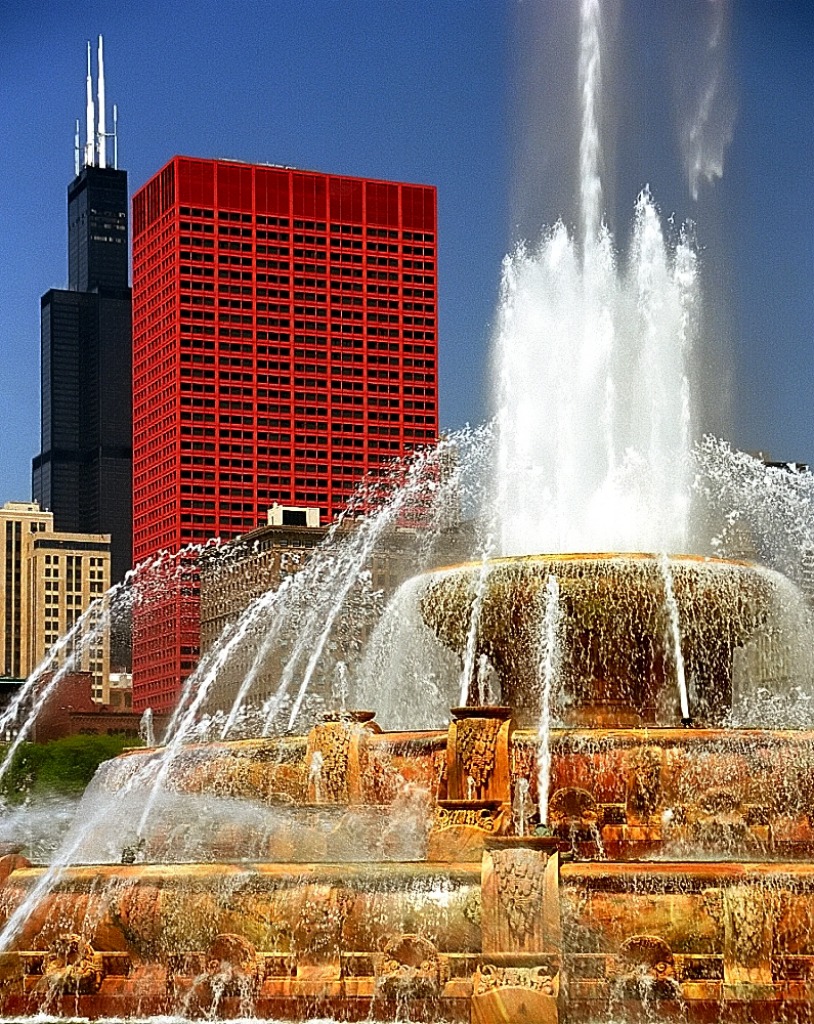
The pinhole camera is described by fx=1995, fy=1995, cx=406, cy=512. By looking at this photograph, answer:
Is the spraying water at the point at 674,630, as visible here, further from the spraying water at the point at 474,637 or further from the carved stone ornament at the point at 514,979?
the carved stone ornament at the point at 514,979

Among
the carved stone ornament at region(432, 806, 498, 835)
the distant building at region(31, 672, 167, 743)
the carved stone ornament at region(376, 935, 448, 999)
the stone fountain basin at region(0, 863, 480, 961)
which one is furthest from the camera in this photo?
the distant building at region(31, 672, 167, 743)

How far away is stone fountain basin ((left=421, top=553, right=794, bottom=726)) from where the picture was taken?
98.6ft

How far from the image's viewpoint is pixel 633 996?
1928cm

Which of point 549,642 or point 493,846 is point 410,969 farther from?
point 549,642

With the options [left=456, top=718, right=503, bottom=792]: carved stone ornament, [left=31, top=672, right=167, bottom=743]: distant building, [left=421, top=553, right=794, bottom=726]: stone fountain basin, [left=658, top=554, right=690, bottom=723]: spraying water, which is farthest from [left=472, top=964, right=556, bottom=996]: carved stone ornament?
[left=31, top=672, right=167, bottom=743]: distant building

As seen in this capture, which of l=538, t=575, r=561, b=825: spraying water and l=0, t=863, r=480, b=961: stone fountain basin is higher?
l=538, t=575, r=561, b=825: spraying water

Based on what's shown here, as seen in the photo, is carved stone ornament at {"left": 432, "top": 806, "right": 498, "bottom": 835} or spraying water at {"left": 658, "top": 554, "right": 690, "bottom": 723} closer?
carved stone ornament at {"left": 432, "top": 806, "right": 498, "bottom": 835}

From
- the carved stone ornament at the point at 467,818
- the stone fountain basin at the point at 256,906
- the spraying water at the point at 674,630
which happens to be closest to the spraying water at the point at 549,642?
the spraying water at the point at 674,630

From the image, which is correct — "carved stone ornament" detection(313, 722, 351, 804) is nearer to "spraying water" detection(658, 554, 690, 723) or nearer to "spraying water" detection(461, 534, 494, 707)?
"spraying water" detection(461, 534, 494, 707)

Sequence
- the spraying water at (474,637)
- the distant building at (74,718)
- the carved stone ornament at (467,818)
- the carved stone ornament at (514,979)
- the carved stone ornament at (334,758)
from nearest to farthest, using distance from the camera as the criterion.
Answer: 1. the carved stone ornament at (514,979)
2. the carved stone ornament at (467,818)
3. the carved stone ornament at (334,758)
4. the spraying water at (474,637)
5. the distant building at (74,718)

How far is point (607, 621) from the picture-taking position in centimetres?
3027

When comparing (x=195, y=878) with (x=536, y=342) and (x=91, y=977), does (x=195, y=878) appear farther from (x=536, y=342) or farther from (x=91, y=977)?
(x=536, y=342)

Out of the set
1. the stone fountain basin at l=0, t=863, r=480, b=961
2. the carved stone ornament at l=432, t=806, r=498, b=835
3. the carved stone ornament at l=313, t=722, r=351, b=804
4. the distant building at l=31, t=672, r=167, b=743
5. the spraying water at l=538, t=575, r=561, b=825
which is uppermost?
the spraying water at l=538, t=575, r=561, b=825

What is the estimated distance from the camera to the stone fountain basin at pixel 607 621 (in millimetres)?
30047
